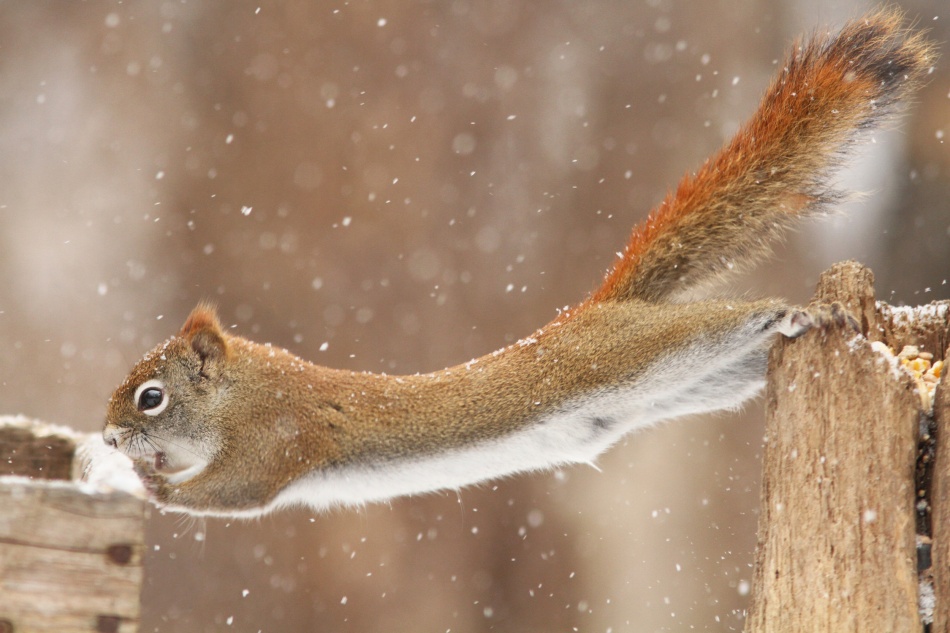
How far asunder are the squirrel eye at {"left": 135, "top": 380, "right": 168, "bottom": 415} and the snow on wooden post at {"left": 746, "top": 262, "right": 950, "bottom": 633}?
100 cm

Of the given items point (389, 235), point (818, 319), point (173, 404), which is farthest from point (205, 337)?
point (389, 235)

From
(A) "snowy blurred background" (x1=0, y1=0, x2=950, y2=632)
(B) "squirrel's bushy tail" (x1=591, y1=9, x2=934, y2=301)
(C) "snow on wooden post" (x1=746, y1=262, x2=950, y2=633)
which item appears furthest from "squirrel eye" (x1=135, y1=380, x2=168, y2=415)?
(A) "snowy blurred background" (x1=0, y1=0, x2=950, y2=632)

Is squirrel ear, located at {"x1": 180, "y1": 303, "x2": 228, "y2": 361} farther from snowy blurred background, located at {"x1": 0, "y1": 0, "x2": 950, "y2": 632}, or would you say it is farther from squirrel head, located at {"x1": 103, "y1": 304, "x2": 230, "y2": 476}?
snowy blurred background, located at {"x1": 0, "y1": 0, "x2": 950, "y2": 632}

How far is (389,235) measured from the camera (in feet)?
11.0

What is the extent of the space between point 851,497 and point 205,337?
42.7 inches

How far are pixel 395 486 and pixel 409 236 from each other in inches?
75.8

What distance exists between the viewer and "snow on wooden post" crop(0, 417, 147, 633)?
1128mm

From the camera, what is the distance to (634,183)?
355 cm

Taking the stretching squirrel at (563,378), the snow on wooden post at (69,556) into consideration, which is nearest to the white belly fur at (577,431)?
the stretching squirrel at (563,378)

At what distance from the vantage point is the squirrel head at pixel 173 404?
61.8 inches

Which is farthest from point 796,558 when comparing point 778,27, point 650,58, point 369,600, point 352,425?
point 778,27

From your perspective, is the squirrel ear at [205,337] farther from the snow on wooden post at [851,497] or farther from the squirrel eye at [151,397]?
the snow on wooden post at [851,497]

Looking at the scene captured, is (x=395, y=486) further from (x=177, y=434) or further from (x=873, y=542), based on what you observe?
(x=873, y=542)

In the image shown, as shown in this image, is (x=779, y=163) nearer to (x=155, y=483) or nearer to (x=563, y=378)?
(x=563, y=378)
